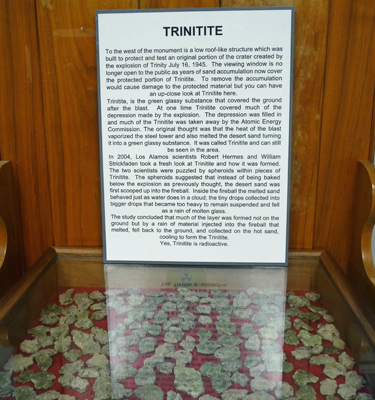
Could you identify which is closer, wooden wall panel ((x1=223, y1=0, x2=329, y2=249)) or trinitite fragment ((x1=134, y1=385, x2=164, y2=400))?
trinitite fragment ((x1=134, y1=385, x2=164, y2=400))

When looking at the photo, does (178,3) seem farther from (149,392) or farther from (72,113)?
(149,392)

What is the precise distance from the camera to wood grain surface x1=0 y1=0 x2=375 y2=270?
80 cm

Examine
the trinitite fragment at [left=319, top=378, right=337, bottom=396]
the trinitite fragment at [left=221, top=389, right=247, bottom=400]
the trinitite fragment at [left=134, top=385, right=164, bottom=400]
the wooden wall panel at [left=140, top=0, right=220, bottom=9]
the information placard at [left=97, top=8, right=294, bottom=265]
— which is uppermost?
the wooden wall panel at [left=140, top=0, right=220, bottom=9]

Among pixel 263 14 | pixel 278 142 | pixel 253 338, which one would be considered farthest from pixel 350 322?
pixel 263 14

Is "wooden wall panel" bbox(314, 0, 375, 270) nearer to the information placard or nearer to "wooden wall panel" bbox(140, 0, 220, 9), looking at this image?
the information placard

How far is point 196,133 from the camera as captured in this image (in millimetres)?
812

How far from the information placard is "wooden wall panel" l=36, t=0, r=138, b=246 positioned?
0.14 ft

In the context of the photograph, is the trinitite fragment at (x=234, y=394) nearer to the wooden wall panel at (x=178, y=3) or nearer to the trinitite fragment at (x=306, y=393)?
the trinitite fragment at (x=306, y=393)

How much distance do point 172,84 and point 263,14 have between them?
213mm

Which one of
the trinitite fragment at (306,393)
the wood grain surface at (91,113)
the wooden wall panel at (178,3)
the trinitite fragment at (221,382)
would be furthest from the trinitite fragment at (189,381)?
the wooden wall panel at (178,3)

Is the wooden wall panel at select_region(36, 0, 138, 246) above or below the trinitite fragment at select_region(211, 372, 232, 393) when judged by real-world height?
above

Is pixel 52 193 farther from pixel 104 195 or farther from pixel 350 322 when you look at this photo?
pixel 350 322

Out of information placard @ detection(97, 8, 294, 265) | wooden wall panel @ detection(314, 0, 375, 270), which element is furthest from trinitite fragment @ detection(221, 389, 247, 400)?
wooden wall panel @ detection(314, 0, 375, 270)

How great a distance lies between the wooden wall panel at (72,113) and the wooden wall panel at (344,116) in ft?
1.37
